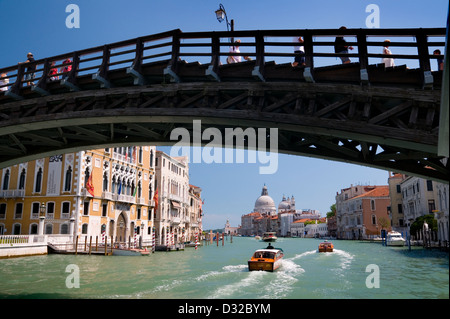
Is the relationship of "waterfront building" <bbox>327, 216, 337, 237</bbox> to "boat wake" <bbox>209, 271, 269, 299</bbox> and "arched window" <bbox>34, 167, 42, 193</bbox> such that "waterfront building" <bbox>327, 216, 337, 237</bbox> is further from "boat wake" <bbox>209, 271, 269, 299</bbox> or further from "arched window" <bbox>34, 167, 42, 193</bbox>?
"boat wake" <bbox>209, 271, 269, 299</bbox>

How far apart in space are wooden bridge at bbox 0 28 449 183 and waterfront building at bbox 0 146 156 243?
2533cm

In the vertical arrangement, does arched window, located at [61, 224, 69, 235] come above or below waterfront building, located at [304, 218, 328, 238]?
above

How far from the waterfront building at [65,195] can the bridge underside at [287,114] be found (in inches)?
990

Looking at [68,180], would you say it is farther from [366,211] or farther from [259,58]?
[366,211]

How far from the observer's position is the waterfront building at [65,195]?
111 feet

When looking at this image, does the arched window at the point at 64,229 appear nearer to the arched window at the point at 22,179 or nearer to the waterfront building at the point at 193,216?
the arched window at the point at 22,179

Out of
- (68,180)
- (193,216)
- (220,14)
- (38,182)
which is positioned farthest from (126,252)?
(193,216)

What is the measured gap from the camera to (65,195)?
34.1 m

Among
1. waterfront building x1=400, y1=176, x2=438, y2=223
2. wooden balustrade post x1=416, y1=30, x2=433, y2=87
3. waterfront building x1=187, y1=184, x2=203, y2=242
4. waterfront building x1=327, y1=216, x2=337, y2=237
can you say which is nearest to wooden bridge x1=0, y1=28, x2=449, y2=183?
wooden balustrade post x1=416, y1=30, x2=433, y2=87

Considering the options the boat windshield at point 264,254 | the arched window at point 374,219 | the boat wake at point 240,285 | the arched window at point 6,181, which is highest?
the arched window at point 6,181

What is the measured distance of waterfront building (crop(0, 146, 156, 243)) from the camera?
111 ft

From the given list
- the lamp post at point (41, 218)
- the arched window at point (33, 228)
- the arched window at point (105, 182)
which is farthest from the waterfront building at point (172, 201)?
the lamp post at point (41, 218)

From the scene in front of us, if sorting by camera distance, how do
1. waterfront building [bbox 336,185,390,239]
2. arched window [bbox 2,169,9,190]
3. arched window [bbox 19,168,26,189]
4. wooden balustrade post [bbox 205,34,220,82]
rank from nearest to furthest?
wooden balustrade post [bbox 205,34,220,82], arched window [bbox 19,168,26,189], arched window [bbox 2,169,9,190], waterfront building [bbox 336,185,390,239]

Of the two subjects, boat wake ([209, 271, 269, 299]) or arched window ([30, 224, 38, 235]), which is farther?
arched window ([30, 224, 38, 235])
